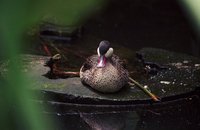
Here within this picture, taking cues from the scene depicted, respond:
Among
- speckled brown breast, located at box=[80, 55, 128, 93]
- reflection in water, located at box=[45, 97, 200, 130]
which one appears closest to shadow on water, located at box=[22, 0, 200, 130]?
reflection in water, located at box=[45, 97, 200, 130]

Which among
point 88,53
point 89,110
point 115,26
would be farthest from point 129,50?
point 89,110

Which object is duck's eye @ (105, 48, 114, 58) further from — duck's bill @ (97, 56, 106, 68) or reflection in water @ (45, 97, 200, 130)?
reflection in water @ (45, 97, 200, 130)

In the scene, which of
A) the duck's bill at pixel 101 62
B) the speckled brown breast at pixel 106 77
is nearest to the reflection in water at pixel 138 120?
the speckled brown breast at pixel 106 77

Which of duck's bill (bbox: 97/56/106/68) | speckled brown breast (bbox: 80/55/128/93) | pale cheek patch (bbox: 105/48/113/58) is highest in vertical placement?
pale cheek patch (bbox: 105/48/113/58)

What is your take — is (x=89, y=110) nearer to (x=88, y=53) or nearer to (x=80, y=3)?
(x=88, y=53)

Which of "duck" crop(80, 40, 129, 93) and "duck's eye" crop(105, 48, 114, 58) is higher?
"duck's eye" crop(105, 48, 114, 58)

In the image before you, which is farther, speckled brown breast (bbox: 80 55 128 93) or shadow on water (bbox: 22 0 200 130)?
speckled brown breast (bbox: 80 55 128 93)

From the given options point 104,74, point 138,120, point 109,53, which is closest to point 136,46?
point 109,53
